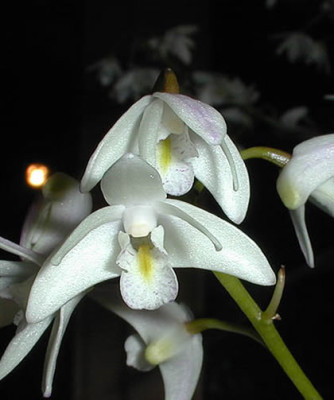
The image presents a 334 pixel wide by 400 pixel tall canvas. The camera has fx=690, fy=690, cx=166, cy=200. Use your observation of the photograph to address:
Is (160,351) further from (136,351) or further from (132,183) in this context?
(132,183)

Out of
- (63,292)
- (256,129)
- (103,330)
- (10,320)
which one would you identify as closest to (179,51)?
(256,129)

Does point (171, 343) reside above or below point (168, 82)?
below

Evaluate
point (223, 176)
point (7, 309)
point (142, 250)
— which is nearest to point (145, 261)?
point (142, 250)

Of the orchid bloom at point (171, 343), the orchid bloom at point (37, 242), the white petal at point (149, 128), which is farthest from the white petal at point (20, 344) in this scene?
the white petal at point (149, 128)

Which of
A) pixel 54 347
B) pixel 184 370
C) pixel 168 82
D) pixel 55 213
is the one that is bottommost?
pixel 184 370

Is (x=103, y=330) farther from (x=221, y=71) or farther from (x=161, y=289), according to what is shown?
(x=161, y=289)

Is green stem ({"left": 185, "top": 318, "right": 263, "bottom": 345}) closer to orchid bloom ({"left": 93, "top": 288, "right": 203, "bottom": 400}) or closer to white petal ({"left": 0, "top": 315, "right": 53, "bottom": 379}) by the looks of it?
orchid bloom ({"left": 93, "top": 288, "right": 203, "bottom": 400})

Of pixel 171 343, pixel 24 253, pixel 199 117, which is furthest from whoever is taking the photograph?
pixel 171 343
